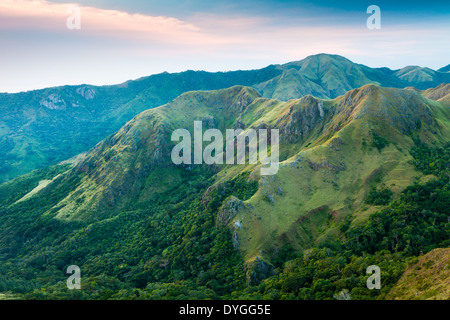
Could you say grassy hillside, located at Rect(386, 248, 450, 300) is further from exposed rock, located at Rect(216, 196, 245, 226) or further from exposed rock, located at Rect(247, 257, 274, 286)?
exposed rock, located at Rect(216, 196, 245, 226)

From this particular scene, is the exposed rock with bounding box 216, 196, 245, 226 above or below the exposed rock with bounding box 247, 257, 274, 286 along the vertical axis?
above

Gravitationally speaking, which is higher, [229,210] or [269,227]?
[229,210]

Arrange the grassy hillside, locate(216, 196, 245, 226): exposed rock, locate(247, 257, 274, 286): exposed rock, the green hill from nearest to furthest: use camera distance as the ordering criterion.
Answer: the grassy hillside, locate(247, 257, 274, 286): exposed rock, the green hill, locate(216, 196, 245, 226): exposed rock

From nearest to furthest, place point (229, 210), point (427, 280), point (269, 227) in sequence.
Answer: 1. point (427, 280)
2. point (269, 227)
3. point (229, 210)

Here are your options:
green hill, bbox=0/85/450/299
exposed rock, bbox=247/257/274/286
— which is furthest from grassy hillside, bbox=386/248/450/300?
exposed rock, bbox=247/257/274/286

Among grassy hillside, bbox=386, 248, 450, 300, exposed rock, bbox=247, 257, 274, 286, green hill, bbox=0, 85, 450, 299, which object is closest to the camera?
grassy hillside, bbox=386, 248, 450, 300

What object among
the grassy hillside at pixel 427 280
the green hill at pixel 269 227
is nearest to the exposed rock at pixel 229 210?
the green hill at pixel 269 227

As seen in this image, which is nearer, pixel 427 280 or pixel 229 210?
pixel 427 280

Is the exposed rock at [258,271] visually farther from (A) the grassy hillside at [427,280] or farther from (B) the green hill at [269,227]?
(A) the grassy hillside at [427,280]

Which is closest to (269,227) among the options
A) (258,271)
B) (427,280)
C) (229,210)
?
(229,210)

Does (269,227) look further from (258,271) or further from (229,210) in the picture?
(258,271)

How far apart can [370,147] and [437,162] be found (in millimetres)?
37368
